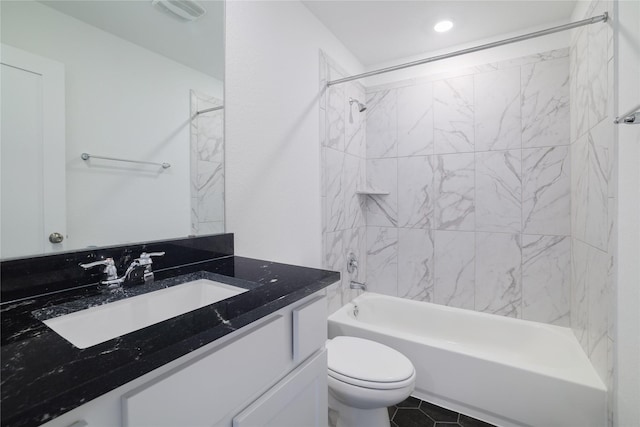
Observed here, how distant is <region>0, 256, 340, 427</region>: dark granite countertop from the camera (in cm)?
39

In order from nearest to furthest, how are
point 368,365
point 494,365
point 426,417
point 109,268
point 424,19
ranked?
point 109,268
point 368,365
point 494,365
point 426,417
point 424,19

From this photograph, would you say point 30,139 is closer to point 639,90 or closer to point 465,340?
point 639,90

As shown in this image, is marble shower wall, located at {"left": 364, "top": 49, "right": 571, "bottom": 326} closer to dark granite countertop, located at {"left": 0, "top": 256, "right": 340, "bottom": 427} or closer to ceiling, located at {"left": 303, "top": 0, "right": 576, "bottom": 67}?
ceiling, located at {"left": 303, "top": 0, "right": 576, "bottom": 67}

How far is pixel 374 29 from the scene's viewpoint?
2.13 metres

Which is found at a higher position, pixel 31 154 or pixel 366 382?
Result: pixel 31 154

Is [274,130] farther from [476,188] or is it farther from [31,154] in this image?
[476,188]

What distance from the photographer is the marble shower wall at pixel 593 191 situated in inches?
52.6

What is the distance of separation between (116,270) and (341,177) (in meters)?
1.66

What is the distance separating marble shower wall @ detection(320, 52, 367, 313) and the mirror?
3.05 feet

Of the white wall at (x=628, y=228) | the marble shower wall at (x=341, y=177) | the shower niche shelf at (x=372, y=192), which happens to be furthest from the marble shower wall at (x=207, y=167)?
the white wall at (x=628, y=228)

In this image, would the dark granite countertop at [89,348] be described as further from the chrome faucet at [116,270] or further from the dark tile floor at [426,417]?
the dark tile floor at [426,417]

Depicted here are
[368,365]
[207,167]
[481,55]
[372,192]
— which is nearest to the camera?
[207,167]

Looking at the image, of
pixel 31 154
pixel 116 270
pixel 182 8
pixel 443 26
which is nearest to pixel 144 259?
pixel 116 270

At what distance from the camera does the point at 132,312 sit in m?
0.84
